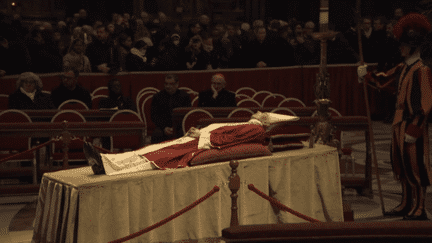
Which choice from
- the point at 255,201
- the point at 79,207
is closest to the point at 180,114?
the point at 255,201

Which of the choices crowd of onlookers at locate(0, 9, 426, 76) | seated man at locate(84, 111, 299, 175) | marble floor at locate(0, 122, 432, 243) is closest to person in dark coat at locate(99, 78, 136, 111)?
marble floor at locate(0, 122, 432, 243)

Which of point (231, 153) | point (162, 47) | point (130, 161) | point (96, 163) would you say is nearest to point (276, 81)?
point (162, 47)

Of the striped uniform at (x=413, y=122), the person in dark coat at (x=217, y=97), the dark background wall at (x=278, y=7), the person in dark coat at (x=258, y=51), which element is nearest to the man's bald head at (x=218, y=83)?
the person in dark coat at (x=217, y=97)

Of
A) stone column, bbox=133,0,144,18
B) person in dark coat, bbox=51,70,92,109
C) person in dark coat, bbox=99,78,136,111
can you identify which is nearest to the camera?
person in dark coat, bbox=99,78,136,111

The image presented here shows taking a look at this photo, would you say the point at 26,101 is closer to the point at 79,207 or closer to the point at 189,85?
the point at 189,85

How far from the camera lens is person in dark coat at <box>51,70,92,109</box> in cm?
874

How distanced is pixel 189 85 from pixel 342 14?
7109 mm

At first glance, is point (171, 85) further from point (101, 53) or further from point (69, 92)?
point (101, 53)

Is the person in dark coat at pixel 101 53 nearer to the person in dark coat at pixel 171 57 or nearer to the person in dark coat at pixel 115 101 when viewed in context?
the person in dark coat at pixel 171 57

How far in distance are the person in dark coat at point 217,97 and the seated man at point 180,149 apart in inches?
132

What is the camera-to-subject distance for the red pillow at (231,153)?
159 inches

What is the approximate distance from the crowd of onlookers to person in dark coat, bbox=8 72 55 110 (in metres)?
2.06

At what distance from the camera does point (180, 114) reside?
6910mm

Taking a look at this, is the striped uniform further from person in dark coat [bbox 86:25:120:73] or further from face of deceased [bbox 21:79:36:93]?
person in dark coat [bbox 86:25:120:73]
